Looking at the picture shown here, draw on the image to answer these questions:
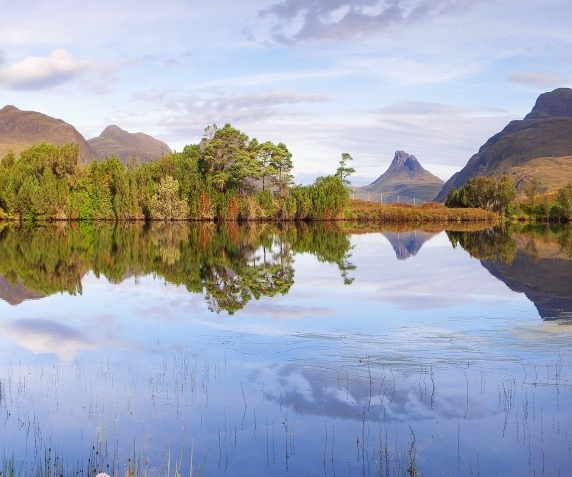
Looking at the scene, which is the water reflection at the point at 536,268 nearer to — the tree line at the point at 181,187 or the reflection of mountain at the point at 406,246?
the reflection of mountain at the point at 406,246

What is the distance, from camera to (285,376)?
1232 centimetres

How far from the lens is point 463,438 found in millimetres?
9188

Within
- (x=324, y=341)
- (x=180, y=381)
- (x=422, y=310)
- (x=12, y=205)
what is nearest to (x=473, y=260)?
(x=422, y=310)

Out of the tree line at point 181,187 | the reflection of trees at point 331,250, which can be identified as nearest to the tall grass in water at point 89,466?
the reflection of trees at point 331,250

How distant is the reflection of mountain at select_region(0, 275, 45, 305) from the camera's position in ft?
71.5

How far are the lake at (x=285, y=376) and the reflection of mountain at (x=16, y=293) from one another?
0.21 ft

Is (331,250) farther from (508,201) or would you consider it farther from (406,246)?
(508,201)

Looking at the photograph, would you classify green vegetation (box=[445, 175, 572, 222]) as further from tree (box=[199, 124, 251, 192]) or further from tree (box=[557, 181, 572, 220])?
tree (box=[199, 124, 251, 192])

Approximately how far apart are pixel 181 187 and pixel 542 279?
220ft

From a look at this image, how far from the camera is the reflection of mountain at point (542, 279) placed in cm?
1999

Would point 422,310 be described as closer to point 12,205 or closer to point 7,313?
point 7,313

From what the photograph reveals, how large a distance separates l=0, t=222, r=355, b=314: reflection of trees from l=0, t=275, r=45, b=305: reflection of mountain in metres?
0.45

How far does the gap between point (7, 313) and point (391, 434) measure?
45.1ft

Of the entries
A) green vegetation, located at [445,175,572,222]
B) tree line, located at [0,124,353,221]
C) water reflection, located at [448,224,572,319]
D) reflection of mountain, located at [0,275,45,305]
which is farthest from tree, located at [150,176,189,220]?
reflection of mountain, located at [0,275,45,305]
